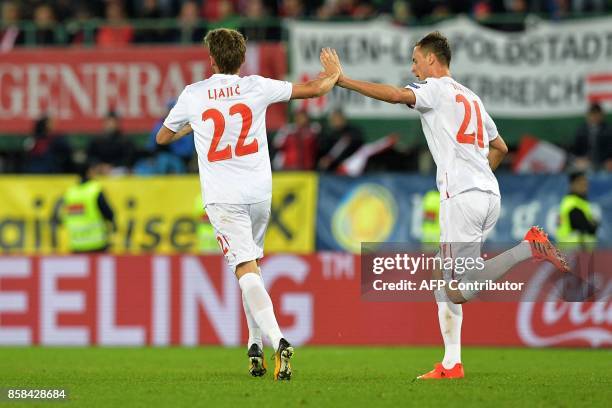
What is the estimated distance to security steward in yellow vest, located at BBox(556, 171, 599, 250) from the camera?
1634 cm

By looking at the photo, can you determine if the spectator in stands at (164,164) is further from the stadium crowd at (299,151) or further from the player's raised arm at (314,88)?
the player's raised arm at (314,88)

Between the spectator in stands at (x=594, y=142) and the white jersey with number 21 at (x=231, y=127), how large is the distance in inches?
357

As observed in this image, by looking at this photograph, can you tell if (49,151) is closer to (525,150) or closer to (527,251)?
(525,150)

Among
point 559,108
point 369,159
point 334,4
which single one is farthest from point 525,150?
point 334,4

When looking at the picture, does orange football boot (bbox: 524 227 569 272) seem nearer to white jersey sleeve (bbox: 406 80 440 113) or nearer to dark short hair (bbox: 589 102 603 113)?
white jersey sleeve (bbox: 406 80 440 113)

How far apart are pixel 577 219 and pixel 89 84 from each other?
7.44m

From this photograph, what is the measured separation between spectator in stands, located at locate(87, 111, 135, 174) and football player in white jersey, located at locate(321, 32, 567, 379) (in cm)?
930

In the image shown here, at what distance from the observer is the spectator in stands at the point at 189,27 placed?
64.9 feet

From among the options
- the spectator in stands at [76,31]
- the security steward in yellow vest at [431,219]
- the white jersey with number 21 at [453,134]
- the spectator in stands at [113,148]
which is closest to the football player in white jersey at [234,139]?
the white jersey with number 21 at [453,134]

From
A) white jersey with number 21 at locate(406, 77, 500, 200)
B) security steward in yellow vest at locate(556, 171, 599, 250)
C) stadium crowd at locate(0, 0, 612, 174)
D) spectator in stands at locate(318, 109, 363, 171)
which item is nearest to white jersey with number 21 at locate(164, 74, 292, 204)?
white jersey with number 21 at locate(406, 77, 500, 200)

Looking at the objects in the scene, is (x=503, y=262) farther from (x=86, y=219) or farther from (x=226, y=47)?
(x=86, y=219)

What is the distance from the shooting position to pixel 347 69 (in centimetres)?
1878

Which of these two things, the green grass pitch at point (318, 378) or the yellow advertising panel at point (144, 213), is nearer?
the green grass pitch at point (318, 378)

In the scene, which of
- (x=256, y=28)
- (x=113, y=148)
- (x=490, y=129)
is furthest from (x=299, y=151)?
(x=490, y=129)
